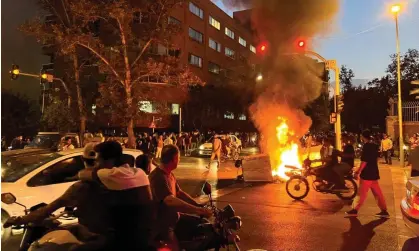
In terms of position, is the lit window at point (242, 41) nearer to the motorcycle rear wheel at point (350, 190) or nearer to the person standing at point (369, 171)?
the motorcycle rear wheel at point (350, 190)

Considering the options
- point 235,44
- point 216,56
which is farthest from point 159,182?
point 235,44

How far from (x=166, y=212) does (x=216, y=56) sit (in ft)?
160

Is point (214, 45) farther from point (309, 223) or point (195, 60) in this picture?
point (309, 223)

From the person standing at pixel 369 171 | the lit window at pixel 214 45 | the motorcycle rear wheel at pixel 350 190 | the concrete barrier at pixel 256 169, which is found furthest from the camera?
the lit window at pixel 214 45

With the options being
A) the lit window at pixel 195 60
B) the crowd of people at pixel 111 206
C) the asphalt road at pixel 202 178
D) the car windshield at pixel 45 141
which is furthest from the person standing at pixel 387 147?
the lit window at pixel 195 60

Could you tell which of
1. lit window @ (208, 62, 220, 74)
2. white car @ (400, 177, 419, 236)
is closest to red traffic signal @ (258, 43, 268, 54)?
white car @ (400, 177, 419, 236)

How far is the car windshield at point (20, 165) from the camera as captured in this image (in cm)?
634

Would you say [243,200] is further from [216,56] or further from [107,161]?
[216,56]

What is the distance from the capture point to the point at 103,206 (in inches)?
106

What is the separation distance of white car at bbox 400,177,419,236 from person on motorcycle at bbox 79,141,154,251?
340 cm

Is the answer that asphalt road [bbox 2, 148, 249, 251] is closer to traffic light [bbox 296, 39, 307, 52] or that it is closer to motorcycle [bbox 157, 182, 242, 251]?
traffic light [bbox 296, 39, 307, 52]

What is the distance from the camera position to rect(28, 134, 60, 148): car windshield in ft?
52.4

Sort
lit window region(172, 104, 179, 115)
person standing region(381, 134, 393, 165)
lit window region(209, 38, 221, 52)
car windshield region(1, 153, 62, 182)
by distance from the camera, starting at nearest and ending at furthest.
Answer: car windshield region(1, 153, 62, 182)
person standing region(381, 134, 393, 165)
lit window region(172, 104, 179, 115)
lit window region(209, 38, 221, 52)

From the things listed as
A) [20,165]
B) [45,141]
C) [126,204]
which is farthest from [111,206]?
[45,141]
